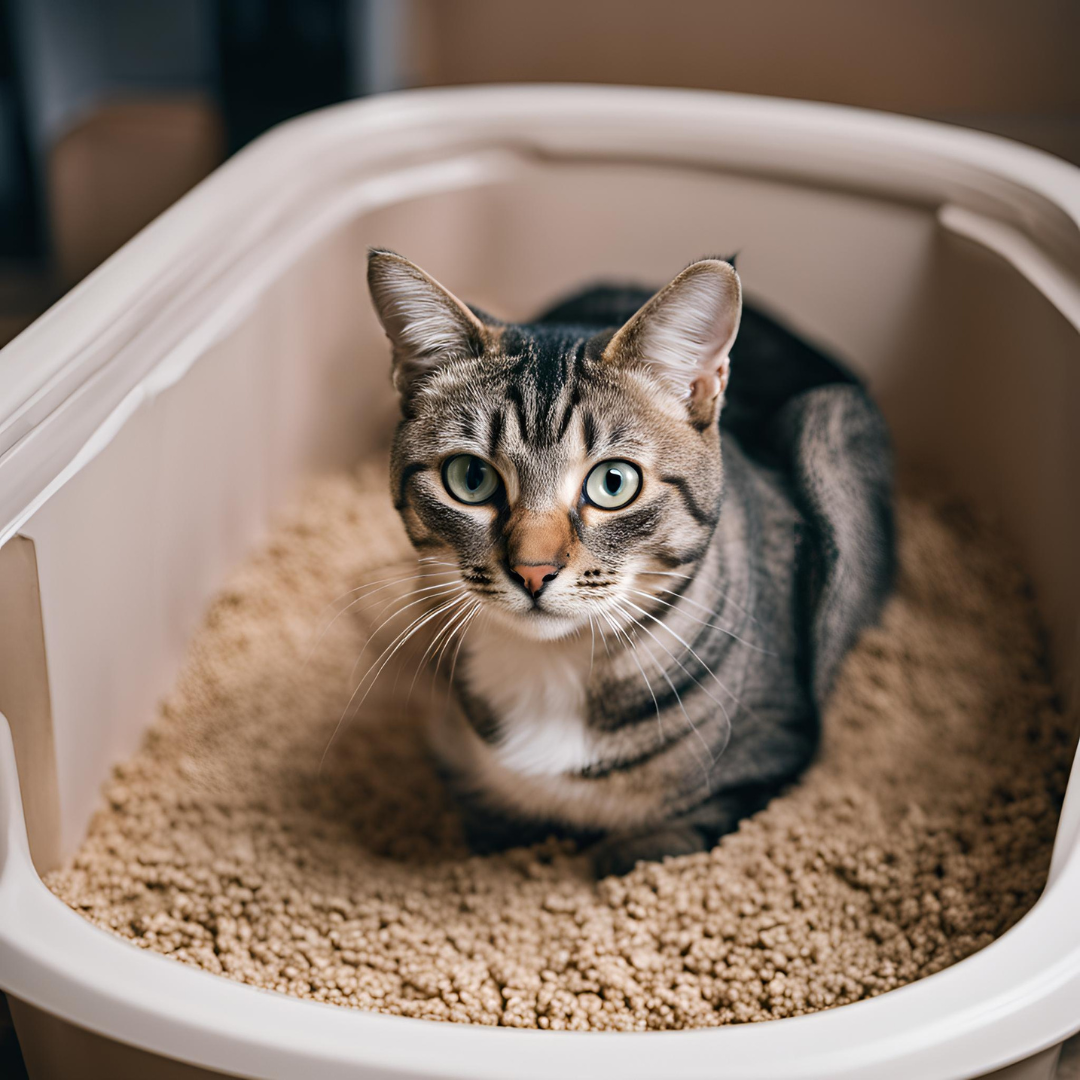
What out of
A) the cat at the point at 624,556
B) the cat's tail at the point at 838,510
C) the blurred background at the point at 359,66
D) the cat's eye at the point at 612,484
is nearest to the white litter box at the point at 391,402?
the cat's tail at the point at 838,510

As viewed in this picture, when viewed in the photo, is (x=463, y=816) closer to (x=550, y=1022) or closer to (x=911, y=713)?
(x=550, y=1022)

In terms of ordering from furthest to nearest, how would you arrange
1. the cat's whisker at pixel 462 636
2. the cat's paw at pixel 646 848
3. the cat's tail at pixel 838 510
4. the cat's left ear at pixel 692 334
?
the cat's tail at pixel 838 510 → the cat's paw at pixel 646 848 → the cat's whisker at pixel 462 636 → the cat's left ear at pixel 692 334

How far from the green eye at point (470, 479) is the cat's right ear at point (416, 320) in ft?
0.31

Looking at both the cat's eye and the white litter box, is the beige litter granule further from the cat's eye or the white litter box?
the cat's eye

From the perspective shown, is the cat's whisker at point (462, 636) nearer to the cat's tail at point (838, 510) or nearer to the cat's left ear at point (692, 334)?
the cat's left ear at point (692, 334)

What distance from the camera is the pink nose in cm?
86

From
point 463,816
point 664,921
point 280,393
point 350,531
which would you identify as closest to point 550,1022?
point 664,921

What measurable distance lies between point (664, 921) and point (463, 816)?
28 centimetres

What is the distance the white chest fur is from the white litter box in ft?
1.22

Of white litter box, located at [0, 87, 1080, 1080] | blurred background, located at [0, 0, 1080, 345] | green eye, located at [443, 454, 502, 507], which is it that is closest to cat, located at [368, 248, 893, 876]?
green eye, located at [443, 454, 502, 507]

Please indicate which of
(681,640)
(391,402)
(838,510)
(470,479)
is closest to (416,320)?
(470,479)

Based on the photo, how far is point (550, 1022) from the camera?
2.98ft

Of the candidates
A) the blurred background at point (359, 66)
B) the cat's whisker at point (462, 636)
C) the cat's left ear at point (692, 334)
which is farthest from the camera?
the blurred background at point (359, 66)

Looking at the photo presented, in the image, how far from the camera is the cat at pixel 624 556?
90 cm
